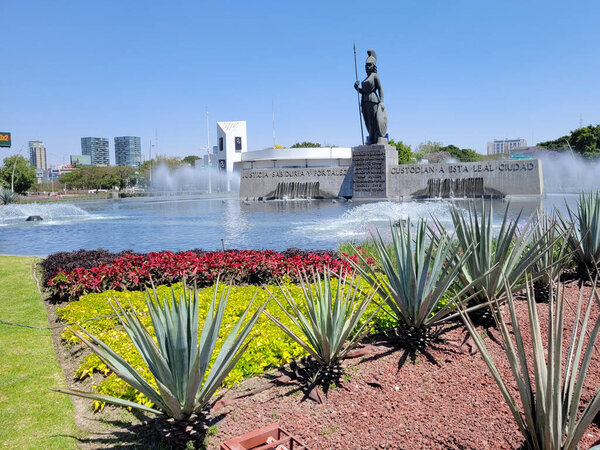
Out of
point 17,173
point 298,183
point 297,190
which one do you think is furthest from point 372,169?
point 17,173

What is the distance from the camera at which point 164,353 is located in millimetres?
2828

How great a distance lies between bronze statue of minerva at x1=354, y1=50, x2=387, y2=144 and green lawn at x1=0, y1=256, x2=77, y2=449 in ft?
66.0

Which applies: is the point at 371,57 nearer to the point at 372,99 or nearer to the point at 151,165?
the point at 372,99

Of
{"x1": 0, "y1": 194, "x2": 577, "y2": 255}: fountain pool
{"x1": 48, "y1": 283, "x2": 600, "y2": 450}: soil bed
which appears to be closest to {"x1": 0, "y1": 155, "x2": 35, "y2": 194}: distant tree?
{"x1": 0, "y1": 194, "x2": 577, "y2": 255}: fountain pool

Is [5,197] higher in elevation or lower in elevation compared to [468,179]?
lower

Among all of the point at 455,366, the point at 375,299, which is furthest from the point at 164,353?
the point at 375,299

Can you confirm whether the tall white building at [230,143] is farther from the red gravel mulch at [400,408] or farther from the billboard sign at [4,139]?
the red gravel mulch at [400,408]

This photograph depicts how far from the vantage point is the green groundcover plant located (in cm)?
370

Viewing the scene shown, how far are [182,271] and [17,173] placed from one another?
4859 centimetres

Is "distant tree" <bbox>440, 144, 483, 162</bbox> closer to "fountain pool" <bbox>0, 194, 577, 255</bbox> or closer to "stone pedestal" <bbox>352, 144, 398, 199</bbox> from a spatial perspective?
"stone pedestal" <bbox>352, 144, 398, 199</bbox>

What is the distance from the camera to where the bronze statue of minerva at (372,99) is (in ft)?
78.0

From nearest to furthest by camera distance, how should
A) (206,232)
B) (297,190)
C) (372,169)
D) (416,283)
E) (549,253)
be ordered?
(416,283)
(549,253)
(206,232)
(372,169)
(297,190)

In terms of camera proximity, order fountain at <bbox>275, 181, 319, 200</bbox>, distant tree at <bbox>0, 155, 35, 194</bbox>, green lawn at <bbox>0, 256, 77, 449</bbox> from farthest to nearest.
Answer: distant tree at <bbox>0, 155, 35, 194</bbox> → fountain at <bbox>275, 181, 319, 200</bbox> → green lawn at <bbox>0, 256, 77, 449</bbox>

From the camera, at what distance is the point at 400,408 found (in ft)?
10.6
